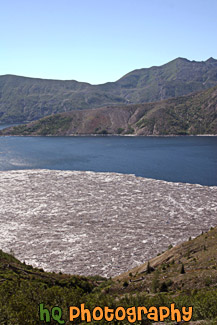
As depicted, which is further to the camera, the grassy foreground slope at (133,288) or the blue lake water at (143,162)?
the blue lake water at (143,162)

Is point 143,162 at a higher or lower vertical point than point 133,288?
higher

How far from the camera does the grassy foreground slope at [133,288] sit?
21.0 m

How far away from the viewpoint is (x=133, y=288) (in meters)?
31.1

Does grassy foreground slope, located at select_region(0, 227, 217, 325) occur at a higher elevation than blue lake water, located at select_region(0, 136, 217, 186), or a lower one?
lower

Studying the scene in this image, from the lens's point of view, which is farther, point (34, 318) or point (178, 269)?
point (178, 269)

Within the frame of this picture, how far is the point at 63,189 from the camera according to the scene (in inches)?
3312

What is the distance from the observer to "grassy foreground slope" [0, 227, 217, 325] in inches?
828

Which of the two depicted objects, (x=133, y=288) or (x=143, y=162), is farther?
(x=143, y=162)

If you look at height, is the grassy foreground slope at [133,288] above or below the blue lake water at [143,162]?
below

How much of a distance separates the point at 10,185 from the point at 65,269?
168 ft

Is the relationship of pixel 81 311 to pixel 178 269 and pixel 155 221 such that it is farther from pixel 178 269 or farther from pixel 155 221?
pixel 155 221

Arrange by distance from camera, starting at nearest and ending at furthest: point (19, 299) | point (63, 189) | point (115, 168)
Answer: point (19, 299)
point (63, 189)
point (115, 168)

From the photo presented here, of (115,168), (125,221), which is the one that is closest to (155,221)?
(125,221)

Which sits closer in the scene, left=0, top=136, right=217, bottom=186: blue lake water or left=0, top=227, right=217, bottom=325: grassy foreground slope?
left=0, top=227, right=217, bottom=325: grassy foreground slope
